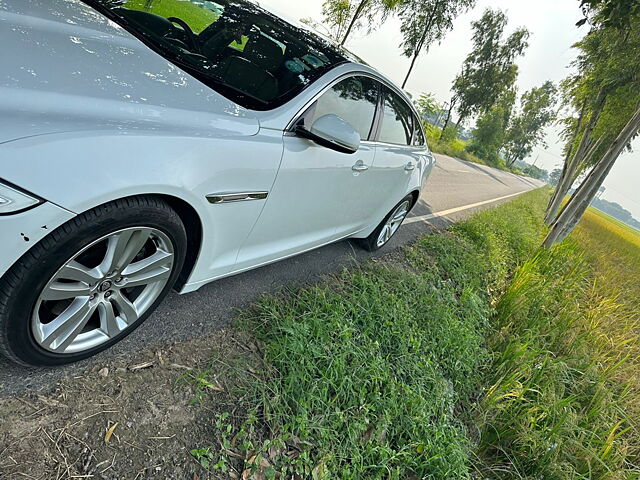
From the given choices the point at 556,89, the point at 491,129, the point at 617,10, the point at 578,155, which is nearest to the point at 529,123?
the point at 491,129

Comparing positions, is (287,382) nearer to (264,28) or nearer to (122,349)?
(122,349)

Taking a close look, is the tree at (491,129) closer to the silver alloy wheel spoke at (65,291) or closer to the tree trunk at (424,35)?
the tree trunk at (424,35)

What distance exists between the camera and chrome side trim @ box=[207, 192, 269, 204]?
169 centimetres

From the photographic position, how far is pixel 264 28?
2424 mm

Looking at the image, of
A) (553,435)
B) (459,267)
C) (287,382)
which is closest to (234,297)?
(287,382)

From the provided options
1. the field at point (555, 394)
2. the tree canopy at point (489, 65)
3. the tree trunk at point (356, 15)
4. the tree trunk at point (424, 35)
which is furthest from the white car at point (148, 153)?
the tree canopy at point (489, 65)

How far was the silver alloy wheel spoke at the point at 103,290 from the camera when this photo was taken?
1418 mm

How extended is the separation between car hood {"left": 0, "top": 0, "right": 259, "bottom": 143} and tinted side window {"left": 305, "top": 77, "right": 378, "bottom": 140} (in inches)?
20.5

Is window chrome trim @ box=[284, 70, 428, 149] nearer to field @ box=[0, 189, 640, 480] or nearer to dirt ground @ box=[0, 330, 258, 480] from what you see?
field @ box=[0, 189, 640, 480]

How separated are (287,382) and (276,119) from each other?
1.41 meters

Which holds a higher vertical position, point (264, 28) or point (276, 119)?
point (264, 28)

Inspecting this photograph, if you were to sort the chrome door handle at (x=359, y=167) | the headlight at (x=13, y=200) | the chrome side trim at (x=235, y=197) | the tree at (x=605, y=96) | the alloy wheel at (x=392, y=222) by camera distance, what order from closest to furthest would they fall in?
the headlight at (x=13, y=200)
the chrome side trim at (x=235, y=197)
the chrome door handle at (x=359, y=167)
the alloy wheel at (x=392, y=222)
the tree at (x=605, y=96)

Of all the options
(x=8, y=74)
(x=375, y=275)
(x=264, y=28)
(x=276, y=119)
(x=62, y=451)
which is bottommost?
(x=62, y=451)

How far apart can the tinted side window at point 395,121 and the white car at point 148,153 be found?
0.40m
